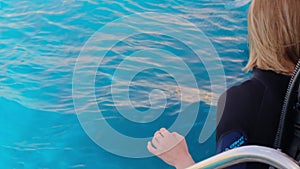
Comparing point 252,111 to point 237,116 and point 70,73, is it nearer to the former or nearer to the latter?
point 237,116

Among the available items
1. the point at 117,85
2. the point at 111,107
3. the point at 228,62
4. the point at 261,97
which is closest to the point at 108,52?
the point at 117,85

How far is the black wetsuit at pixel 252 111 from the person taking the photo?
860mm

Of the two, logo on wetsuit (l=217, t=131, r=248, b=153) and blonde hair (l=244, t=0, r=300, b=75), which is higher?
blonde hair (l=244, t=0, r=300, b=75)

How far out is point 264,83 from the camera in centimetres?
88

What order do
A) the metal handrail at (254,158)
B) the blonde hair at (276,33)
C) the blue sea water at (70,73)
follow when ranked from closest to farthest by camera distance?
the metal handrail at (254,158) → the blonde hair at (276,33) → the blue sea water at (70,73)

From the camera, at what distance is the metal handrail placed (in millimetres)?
571

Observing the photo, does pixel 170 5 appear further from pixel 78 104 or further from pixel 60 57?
pixel 78 104

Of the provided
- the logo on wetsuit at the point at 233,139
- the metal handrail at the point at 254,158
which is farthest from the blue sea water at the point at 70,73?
the metal handrail at the point at 254,158

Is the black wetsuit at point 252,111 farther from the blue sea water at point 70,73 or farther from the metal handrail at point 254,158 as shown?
the blue sea water at point 70,73

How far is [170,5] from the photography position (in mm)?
3271

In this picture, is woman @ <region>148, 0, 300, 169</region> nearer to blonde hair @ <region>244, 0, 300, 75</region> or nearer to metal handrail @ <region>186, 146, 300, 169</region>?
blonde hair @ <region>244, 0, 300, 75</region>

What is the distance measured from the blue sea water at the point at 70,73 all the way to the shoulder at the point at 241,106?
1.17 meters

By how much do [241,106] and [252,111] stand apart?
0.08 feet

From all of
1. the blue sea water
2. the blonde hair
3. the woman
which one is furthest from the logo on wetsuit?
the blue sea water
